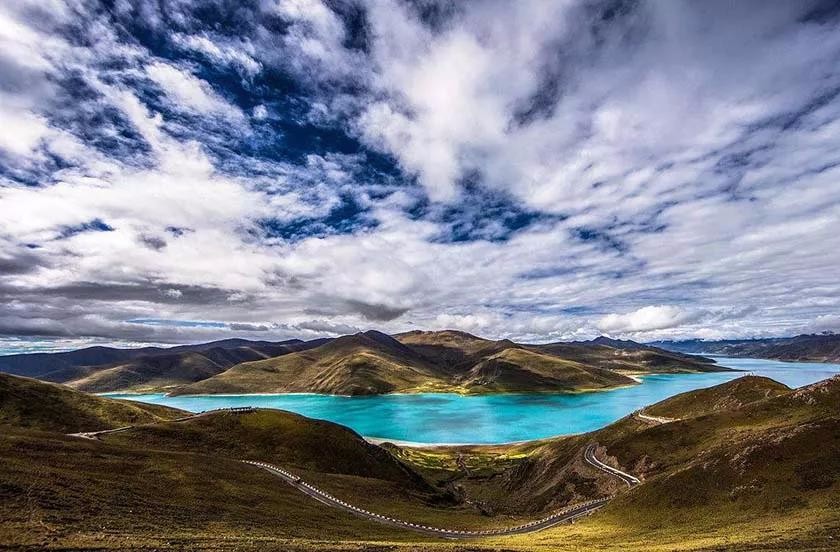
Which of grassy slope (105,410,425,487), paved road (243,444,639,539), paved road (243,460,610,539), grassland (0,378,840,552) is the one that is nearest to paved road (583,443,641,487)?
paved road (243,444,639,539)

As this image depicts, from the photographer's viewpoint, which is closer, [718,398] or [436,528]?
[436,528]

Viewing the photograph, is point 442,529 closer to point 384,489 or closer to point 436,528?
point 436,528

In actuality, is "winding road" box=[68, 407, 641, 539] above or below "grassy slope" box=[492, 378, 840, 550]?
below

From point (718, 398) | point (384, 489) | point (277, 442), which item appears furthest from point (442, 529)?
point (718, 398)

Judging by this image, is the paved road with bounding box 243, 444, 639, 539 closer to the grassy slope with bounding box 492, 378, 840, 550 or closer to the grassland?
the grassland

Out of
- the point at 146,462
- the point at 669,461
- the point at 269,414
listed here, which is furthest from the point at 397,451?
the point at 146,462

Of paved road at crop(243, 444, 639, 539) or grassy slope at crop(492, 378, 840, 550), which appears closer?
grassy slope at crop(492, 378, 840, 550)

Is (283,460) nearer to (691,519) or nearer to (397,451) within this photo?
(691,519)
